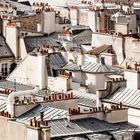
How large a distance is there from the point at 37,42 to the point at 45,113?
31291mm

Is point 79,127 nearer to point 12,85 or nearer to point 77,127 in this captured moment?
point 77,127

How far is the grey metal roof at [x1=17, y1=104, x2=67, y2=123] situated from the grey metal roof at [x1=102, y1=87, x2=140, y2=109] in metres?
5.81

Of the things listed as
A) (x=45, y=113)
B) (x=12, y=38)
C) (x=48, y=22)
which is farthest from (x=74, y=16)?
(x=45, y=113)

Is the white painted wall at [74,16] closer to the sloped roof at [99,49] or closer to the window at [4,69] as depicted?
the window at [4,69]

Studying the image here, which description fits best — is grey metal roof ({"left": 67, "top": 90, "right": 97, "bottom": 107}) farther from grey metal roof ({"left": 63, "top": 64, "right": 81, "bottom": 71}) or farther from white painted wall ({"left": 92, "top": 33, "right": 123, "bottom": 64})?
white painted wall ({"left": 92, "top": 33, "right": 123, "bottom": 64})

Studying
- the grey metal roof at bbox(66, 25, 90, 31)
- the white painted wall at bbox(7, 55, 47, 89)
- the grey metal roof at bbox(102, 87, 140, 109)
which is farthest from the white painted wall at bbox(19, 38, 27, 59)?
the grey metal roof at bbox(102, 87, 140, 109)

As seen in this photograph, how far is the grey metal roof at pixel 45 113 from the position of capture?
2258 inches

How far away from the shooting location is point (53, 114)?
58281 millimetres

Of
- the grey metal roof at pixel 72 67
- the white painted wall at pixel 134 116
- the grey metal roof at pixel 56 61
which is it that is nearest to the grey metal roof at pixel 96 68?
the grey metal roof at pixel 72 67

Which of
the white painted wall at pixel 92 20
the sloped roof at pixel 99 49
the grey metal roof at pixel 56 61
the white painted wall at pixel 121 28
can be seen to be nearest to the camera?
the grey metal roof at pixel 56 61

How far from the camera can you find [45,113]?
58281 millimetres

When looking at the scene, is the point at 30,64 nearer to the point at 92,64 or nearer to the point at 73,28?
the point at 92,64

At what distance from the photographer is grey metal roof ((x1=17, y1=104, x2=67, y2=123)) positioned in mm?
57344

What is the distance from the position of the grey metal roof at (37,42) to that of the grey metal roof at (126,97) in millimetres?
21949
